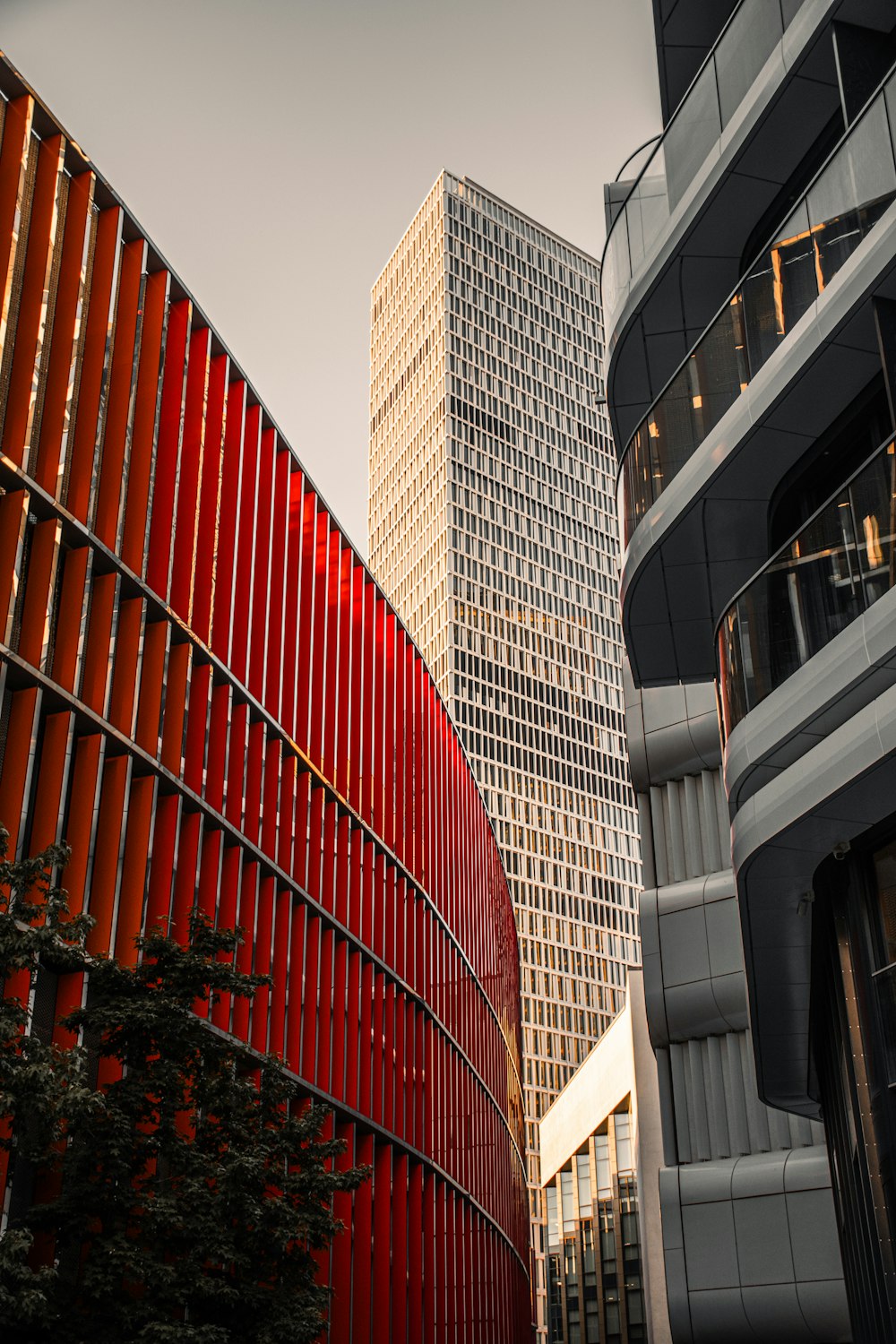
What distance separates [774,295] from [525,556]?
11506 centimetres

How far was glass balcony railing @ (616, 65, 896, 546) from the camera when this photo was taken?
1289 centimetres

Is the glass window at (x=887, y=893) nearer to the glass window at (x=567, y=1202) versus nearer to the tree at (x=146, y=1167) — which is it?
the tree at (x=146, y=1167)

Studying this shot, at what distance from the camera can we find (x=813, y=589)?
12703 mm

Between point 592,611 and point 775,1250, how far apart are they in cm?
11075

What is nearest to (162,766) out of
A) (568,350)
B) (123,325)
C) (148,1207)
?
(123,325)

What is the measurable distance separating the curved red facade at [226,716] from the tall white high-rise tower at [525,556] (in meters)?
75.4

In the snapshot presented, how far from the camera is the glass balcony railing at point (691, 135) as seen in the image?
16.0m

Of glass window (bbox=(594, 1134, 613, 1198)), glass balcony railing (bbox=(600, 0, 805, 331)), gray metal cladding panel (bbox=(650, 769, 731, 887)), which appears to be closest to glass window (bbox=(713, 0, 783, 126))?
glass balcony railing (bbox=(600, 0, 805, 331))

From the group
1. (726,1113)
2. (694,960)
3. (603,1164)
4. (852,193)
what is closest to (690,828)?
(694,960)

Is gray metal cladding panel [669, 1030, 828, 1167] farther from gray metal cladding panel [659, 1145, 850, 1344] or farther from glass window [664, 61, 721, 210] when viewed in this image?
glass window [664, 61, 721, 210]

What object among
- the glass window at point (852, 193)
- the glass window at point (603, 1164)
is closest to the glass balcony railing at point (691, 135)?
the glass window at point (852, 193)

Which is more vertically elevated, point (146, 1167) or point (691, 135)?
point (691, 135)

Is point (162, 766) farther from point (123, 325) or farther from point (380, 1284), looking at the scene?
point (380, 1284)

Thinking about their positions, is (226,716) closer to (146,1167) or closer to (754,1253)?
(146,1167)
